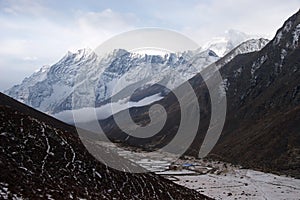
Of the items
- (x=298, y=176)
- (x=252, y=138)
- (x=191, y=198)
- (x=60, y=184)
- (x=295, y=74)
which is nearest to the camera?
(x=60, y=184)

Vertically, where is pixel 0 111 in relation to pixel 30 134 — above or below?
above

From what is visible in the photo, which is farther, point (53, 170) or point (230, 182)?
point (230, 182)

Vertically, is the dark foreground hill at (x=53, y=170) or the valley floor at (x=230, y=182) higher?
the dark foreground hill at (x=53, y=170)

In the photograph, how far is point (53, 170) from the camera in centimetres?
3105

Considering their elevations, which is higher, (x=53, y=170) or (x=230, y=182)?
(x=53, y=170)

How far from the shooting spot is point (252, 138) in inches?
6383

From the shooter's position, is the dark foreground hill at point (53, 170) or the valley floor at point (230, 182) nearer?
the dark foreground hill at point (53, 170)

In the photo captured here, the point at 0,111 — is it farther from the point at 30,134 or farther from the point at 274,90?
the point at 274,90

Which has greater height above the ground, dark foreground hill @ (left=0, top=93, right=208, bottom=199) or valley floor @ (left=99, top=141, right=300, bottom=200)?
dark foreground hill @ (left=0, top=93, right=208, bottom=199)

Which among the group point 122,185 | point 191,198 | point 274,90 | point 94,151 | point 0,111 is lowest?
point 191,198

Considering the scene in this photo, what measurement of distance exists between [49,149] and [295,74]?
179229 millimetres

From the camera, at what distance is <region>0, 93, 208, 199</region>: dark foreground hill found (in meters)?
26.1

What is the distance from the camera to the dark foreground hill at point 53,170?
26078 mm

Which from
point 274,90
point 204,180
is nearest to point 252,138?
point 274,90
